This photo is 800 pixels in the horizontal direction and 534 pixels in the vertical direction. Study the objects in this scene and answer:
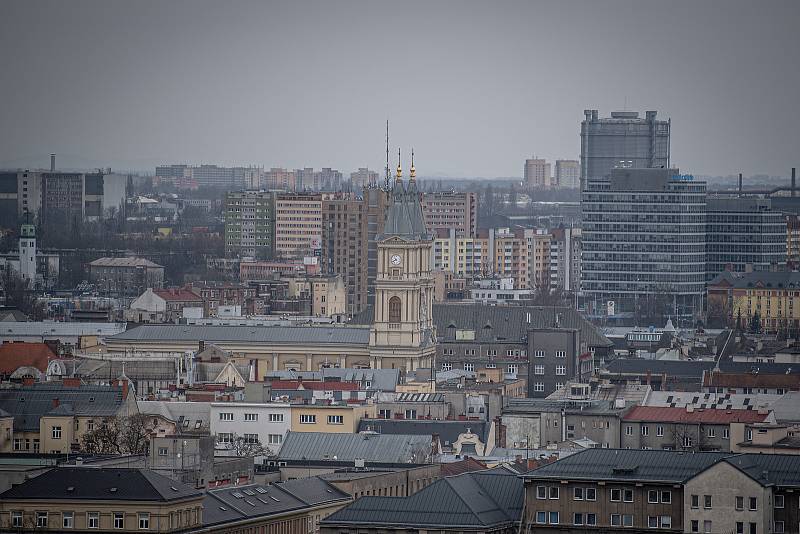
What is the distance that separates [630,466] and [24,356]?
193 feet

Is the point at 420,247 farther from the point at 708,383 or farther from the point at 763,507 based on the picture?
the point at 763,507

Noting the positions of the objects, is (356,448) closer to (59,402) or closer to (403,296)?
(59,402)

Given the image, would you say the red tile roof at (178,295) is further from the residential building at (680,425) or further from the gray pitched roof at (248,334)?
the residential building at (680,425)

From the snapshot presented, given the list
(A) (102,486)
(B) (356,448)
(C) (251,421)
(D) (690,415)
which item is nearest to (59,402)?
(C) (251,421)

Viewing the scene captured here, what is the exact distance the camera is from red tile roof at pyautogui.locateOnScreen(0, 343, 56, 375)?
12600cm

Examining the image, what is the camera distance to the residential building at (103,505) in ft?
244

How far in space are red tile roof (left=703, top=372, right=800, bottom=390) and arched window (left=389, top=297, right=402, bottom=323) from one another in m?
17.7

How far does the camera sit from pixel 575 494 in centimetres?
7188

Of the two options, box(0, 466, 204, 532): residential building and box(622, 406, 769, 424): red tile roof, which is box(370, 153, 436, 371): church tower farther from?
box(0, 466, 204, 532): residential building

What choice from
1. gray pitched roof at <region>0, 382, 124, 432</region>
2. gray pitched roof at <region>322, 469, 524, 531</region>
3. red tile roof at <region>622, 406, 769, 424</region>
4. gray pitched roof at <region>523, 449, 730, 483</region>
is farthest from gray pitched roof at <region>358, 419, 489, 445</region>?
gray pitched roof at <region>523, 449, 730, 483</region>

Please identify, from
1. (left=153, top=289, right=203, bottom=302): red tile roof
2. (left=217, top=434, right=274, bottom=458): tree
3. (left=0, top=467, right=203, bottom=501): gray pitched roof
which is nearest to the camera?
(left=0, top=467, right=203, bottom=501): gray pitched roof

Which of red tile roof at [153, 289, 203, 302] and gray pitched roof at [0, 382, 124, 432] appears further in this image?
red tile roof at [153, 289, 203, 302]

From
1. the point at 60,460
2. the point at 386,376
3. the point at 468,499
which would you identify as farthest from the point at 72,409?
the point at 468,499

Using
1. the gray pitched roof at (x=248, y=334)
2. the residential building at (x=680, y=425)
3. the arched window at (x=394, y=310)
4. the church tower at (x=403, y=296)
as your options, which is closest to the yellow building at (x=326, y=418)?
the residential building at (x=680, y=425)
